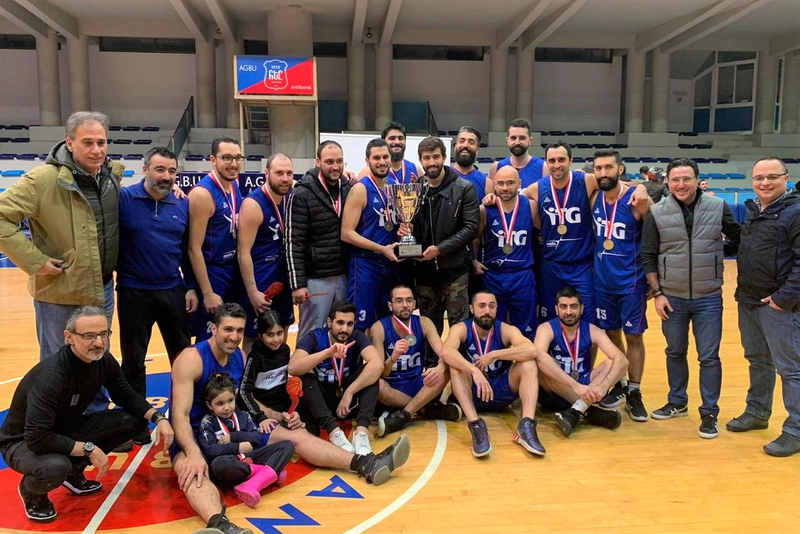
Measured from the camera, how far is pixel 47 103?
1877cm

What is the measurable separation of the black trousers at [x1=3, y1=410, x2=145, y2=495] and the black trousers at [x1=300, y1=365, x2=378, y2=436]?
100 centimetres

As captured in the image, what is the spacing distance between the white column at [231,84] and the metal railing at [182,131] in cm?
111

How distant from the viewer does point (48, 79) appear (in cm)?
1862

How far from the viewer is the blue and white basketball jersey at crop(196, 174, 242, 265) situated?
13.8 ft

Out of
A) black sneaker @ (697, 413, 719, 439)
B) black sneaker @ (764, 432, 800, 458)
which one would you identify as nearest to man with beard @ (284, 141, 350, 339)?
black sneaker @ (697, 413, 719, 439)

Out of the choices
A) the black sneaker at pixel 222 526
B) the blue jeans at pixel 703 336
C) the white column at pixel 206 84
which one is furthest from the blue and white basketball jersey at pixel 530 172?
the white column at pixel 206 84

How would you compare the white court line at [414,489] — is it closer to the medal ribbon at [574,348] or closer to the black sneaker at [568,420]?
the black sneaker at [568,420]

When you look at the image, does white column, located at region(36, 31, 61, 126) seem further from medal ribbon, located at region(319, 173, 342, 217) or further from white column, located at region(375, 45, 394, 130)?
medal ribbon, located at region(319, 173, 342, 217)

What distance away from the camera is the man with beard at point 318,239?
4316 millimetres

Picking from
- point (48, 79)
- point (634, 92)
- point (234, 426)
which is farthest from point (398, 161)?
point (48, 79)

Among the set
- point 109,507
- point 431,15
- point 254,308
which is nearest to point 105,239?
point 254,308

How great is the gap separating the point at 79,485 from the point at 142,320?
A: 3.33ft

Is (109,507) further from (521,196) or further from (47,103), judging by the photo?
(47,103)

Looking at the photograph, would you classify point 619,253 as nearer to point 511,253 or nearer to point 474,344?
point 511,253
